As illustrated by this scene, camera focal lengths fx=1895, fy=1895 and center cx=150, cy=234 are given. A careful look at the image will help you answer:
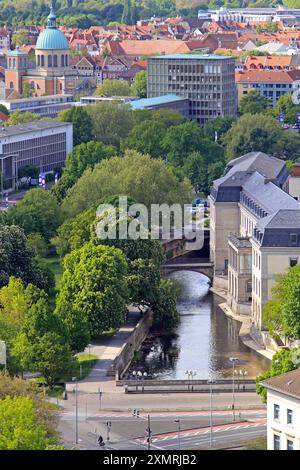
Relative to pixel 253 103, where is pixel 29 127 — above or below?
above

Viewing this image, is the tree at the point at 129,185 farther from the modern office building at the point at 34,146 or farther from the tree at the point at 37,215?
the modern office building at the point at 34,146

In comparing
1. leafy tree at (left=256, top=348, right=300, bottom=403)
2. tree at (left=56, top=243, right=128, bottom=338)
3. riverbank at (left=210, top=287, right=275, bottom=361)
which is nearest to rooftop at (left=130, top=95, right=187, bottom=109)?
riverbank at (left=210, top=287, right=275, bottom=361)

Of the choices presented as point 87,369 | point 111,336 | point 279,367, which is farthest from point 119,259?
point 279,367

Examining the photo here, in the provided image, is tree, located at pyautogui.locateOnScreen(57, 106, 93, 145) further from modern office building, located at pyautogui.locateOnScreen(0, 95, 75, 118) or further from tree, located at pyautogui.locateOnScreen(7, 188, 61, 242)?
tree, located at pyautogui.locateOnScreen(7, 188, 61, 242)

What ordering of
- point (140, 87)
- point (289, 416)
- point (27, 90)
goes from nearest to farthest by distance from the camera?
point (289, 416) < point (140, 87) < point (27, 90)

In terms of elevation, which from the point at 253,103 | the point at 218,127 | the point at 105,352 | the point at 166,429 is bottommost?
the point at 253,103

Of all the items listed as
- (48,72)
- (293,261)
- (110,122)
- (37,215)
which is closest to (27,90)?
(48,72)

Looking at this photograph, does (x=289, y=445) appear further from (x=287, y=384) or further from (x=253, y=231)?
(x=253, y=231)

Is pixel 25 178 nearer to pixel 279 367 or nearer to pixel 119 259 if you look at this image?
pixel 119 259
